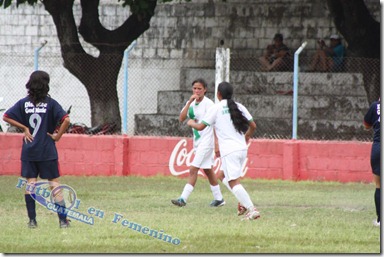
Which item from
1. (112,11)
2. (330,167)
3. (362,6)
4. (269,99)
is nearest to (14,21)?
(112,11)

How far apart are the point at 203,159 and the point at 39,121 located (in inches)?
142

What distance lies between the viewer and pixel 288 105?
892 inches

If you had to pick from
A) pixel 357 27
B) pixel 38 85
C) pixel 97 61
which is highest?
pixel 357 27

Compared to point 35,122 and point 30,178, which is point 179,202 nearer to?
point 30,178

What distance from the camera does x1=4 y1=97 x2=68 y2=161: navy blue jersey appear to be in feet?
38.3

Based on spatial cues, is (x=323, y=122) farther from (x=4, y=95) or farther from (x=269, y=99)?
(x=4, y=95)

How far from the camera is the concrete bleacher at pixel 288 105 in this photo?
21.8 metres

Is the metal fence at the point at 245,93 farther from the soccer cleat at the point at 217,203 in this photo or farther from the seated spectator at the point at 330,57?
the soccer cleat at the point at 217,203

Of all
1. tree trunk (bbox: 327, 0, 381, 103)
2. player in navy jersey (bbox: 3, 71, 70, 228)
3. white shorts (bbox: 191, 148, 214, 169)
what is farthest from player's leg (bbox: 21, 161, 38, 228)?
tree trunk (bbox: 327, 0, 381, 103)

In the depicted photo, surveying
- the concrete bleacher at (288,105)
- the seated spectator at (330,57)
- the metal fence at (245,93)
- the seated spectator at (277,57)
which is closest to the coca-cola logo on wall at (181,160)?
the metal fence at (245,93)

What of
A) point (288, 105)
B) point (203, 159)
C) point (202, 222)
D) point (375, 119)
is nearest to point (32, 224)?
point (202, 222)

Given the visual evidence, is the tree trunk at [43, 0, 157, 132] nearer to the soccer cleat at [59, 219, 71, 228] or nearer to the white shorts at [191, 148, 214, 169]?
the white shorts at [191, 148, 214, 169]

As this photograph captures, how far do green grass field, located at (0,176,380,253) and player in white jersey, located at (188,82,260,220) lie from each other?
46 cm

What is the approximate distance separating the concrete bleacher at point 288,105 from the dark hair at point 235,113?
26.6ft
